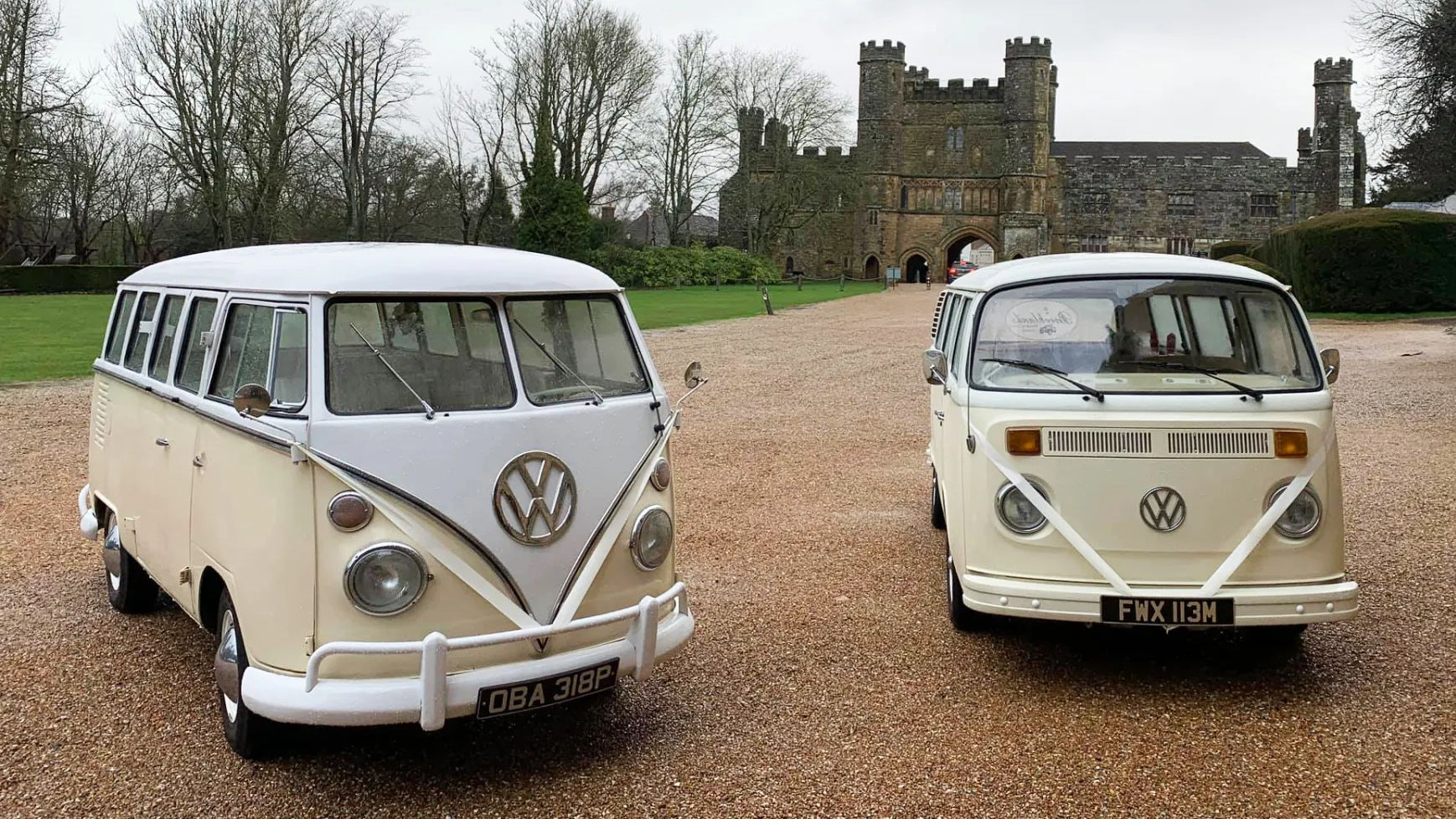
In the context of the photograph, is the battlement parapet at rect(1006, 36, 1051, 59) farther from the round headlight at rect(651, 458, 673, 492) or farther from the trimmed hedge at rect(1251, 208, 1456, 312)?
the round headlight at rect(651, 458, 673, 492)

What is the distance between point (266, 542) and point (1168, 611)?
377 centimetres

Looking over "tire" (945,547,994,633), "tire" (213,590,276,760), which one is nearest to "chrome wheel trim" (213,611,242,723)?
"tire" (213,590,276,760)

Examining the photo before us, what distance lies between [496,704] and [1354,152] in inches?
3413

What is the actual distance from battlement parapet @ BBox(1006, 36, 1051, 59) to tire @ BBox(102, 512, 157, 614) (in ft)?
255

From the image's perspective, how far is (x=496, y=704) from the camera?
420 cm

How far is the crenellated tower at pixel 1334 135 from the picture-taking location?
246ft

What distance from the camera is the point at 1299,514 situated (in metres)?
5.33

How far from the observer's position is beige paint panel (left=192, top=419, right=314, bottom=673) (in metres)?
4.16

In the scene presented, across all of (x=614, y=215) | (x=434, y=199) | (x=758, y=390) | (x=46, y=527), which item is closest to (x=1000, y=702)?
(x=46, y=527)

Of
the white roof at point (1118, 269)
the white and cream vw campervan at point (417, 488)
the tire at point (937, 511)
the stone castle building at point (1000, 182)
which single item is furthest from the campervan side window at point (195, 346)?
the stone castle building at point (1000, 182)

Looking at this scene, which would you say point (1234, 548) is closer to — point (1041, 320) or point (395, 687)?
point (1041, 320)

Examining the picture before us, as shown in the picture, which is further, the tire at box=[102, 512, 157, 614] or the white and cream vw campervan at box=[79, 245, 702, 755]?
the tire at box=[102, 512, 157, 614]

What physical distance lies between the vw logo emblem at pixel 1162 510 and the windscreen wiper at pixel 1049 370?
0.51 meters

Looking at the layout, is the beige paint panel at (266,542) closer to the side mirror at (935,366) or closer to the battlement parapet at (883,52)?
the side mirror at (935,366)
